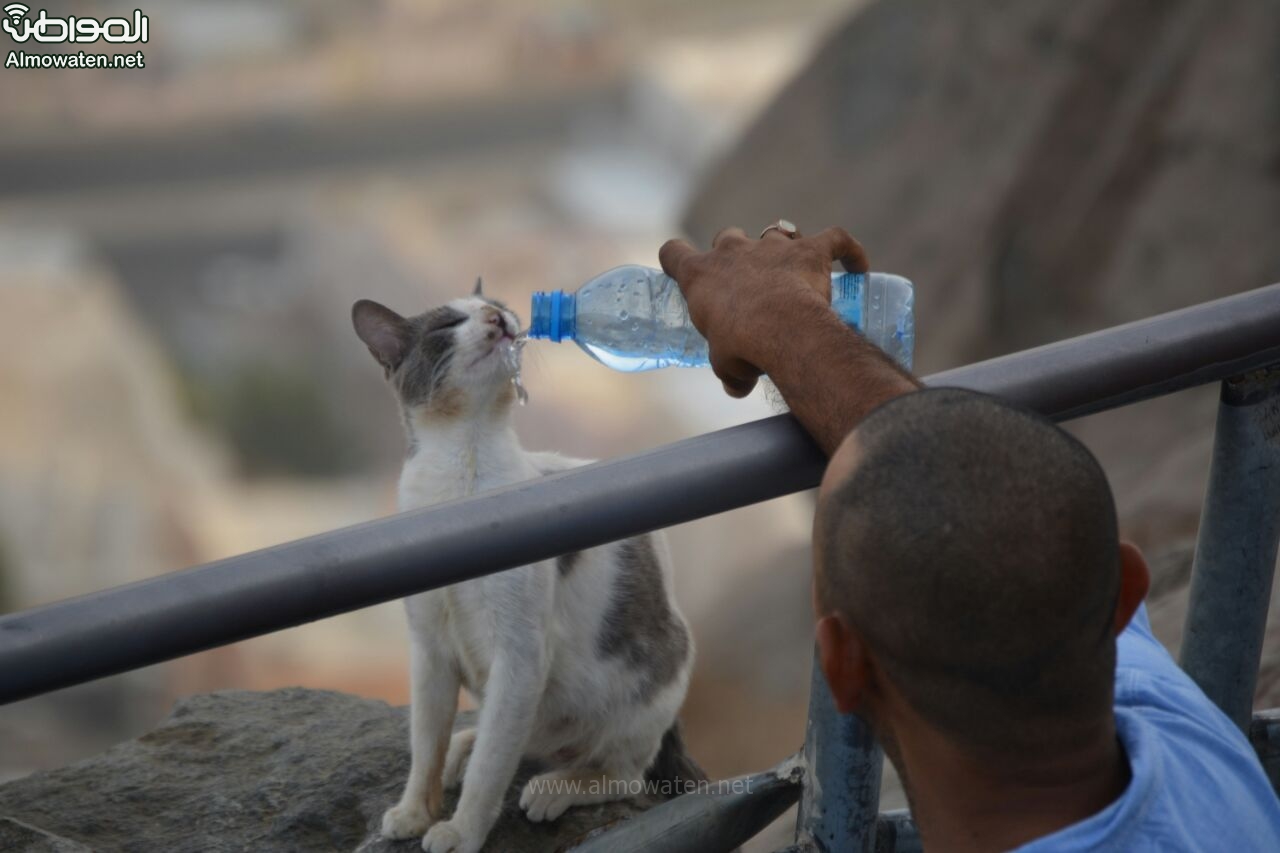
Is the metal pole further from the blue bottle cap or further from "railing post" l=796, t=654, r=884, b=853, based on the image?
the blue bottle cap

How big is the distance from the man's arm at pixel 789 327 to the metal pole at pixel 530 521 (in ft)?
0.23

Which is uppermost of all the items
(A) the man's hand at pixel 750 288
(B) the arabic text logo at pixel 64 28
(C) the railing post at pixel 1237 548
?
(B) the arabic text logo at pixel 64 28

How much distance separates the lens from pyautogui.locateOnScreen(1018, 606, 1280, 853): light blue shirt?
1.02 meters

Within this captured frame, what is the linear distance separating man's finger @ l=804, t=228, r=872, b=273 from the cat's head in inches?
34.0

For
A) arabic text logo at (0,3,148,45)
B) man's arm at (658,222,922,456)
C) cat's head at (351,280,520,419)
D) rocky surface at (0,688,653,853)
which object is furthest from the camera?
arabic text logo at (0,3,148,45)

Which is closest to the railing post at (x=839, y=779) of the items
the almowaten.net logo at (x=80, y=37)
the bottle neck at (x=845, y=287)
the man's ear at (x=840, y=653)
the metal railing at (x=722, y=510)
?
the metal railing at (x=722, y=510)

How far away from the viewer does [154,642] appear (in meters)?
1.00

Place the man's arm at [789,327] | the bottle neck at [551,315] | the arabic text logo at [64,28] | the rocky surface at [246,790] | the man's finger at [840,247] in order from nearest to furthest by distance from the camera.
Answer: the man's arm at [789,327] → the man's finger at [840,247] → the rocky surface at [246,790] → the bottle neck at [551,315] → the arabic text logo at [64,28]

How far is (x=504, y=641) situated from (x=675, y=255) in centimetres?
74

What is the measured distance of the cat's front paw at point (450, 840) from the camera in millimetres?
1818

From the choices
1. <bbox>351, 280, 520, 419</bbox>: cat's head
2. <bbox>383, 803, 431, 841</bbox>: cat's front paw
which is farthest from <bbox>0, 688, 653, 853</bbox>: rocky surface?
<bbox>351, 280, 520, 419</bbox>: cat's head

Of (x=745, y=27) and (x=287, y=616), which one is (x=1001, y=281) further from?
(x=745, y=27)

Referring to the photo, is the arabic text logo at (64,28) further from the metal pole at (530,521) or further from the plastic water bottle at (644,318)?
the metal pole at (530,521)

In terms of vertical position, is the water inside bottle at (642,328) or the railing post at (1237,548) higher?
the water inside bottle at (642,328)
